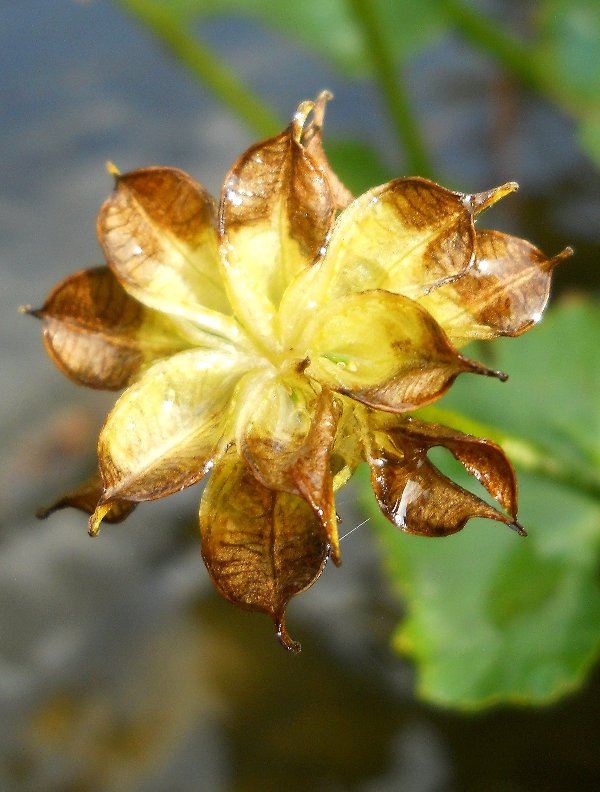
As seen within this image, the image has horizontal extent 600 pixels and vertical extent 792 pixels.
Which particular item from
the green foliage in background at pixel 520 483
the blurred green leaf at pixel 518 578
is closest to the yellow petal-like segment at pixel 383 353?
the green foliage in background at pixel 520 483

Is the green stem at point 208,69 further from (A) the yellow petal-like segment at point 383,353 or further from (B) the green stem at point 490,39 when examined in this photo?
(A) the yellow petal-like segment at point 383,353

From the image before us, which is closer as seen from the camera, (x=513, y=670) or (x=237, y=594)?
(x=237, y=594)

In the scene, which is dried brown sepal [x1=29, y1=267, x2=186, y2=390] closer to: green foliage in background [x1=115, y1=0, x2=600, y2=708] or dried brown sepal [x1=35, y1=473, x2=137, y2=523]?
dried brown sepal [x1=35, y1=473, x2=137, y2=523]


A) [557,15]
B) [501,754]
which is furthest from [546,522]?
[557,15]

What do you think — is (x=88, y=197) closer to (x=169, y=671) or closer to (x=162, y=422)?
(x=169, y=671)

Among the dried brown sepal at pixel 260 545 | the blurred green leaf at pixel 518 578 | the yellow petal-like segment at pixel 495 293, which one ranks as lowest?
the blurred green leaf at pixel 518 578

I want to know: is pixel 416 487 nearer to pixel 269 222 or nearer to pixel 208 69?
pixel 269 222

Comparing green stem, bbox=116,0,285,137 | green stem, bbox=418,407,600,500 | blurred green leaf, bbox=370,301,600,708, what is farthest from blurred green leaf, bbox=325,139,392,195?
green stem, bbox=418,407,600,500
